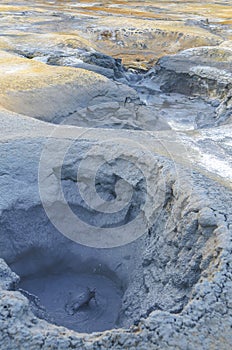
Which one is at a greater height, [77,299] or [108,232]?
[108,232]

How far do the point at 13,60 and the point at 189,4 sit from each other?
26.5 metres

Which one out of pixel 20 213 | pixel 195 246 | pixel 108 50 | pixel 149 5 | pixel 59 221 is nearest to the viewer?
pixel 195 246

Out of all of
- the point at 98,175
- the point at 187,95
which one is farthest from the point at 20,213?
the point at 187,95

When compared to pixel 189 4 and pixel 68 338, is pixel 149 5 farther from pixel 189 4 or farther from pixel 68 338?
pixel 68 338

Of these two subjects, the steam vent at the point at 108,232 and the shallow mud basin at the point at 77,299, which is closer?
the steam vent at the point at 108,232

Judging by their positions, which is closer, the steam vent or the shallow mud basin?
the steam vent

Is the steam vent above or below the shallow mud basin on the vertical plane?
above

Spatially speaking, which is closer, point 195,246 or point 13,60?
point 195,246

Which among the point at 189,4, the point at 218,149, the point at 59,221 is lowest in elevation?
the point at 189,4

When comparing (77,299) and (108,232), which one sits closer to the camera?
(77,299)

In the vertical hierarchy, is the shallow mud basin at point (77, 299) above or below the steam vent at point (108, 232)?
below

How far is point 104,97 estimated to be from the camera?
11484mm

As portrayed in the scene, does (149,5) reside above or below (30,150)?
below

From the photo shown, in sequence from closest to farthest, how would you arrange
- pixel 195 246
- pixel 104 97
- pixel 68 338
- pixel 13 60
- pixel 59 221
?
pixel 68 338, pixel 195 246, pixel 59 221, pixel 104 97, pixel 13 60
